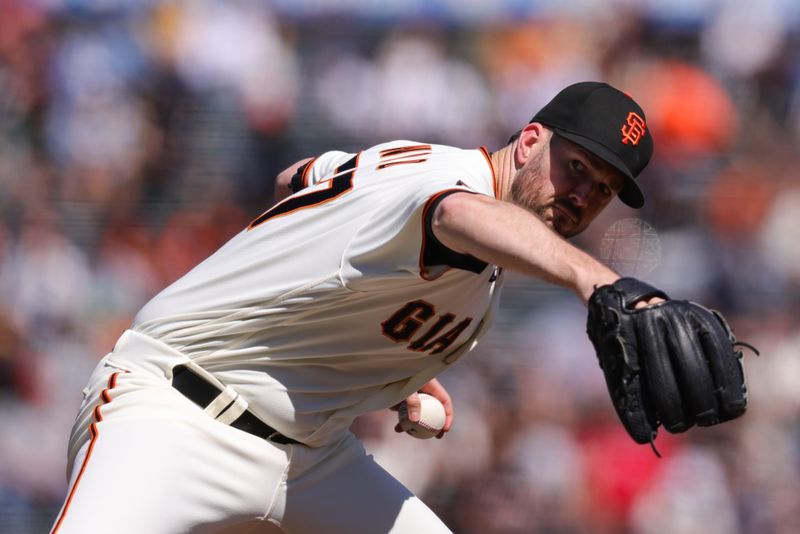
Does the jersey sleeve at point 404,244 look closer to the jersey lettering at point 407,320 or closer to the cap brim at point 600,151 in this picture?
the jersey lettering at point 407,320

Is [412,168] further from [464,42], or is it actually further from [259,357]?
[464,42]

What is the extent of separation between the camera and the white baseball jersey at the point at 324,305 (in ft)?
8.15

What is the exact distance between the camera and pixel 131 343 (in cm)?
266

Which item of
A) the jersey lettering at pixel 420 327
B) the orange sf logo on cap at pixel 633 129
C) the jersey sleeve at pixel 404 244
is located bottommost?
the jersey lettering at pixel 420 327

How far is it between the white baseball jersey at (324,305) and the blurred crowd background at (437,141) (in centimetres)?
294

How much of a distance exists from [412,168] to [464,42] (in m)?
3.98

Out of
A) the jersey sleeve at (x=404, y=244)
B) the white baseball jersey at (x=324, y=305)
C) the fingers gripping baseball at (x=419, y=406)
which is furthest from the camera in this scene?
the fingers gripping baseball at (x=419, y=406)

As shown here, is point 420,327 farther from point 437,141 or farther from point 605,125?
point 437,141

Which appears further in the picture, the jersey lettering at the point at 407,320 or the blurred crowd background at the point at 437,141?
the blurred crowd background at the point at 437,141

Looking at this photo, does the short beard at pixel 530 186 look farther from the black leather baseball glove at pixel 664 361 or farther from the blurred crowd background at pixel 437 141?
the blurred crowd background at pixel 437 141

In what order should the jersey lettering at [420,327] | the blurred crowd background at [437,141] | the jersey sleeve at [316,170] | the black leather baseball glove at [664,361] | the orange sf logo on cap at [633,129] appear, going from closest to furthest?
the black leather baseball glove at [664,361] < the jersey lettering at [420,327] < the orange sf logo on cap at [633,129] < the jersey sleeve at [316,170] < the blurred crowd background at [437,141]

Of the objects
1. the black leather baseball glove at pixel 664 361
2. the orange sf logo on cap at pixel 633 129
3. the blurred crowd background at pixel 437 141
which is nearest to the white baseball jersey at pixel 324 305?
the orange sf logo on cap at pixel 633 129

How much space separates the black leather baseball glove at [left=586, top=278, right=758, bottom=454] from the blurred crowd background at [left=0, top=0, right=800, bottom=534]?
12.4 ft

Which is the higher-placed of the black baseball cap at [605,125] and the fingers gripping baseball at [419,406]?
the black baseball cap at [605,125]
